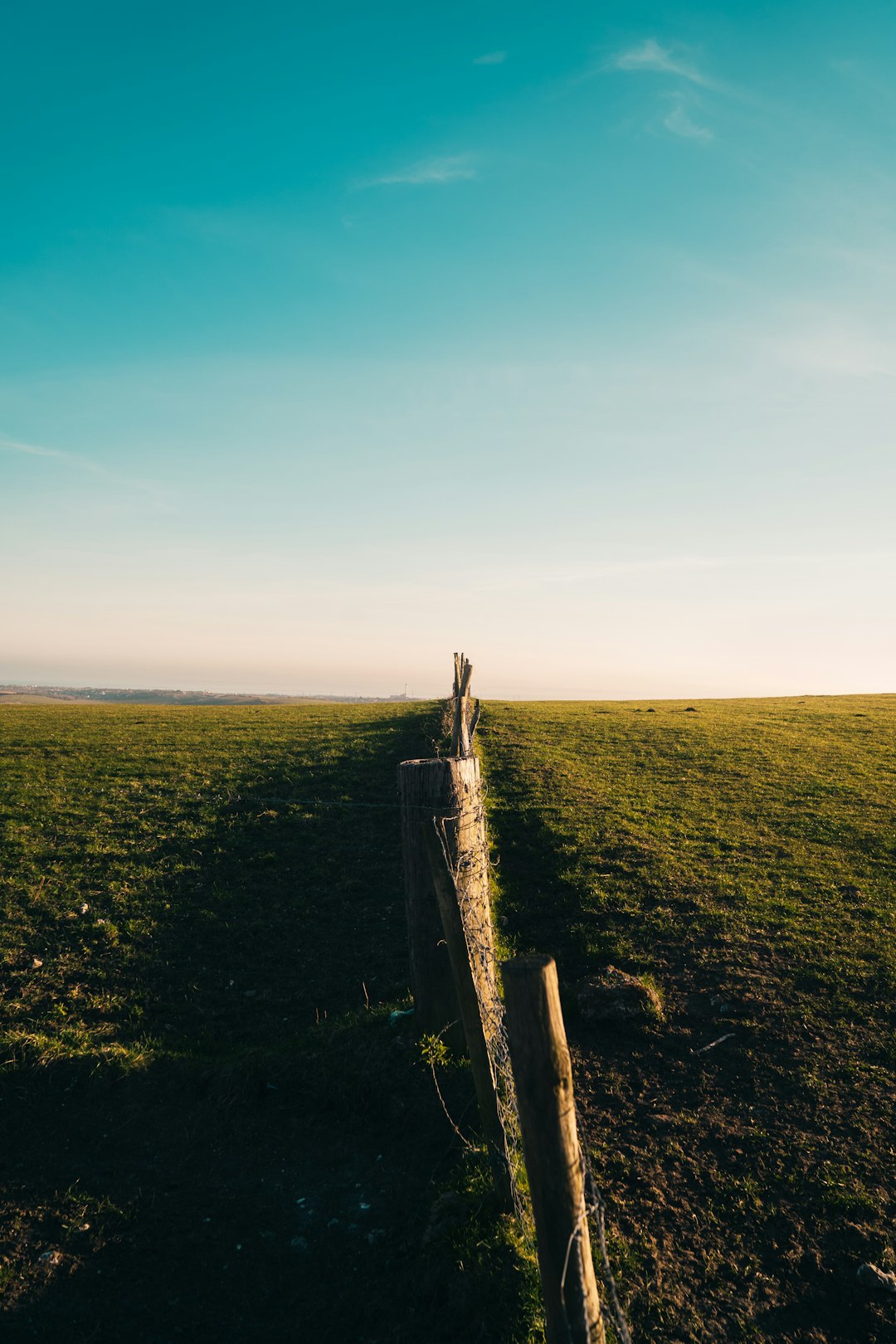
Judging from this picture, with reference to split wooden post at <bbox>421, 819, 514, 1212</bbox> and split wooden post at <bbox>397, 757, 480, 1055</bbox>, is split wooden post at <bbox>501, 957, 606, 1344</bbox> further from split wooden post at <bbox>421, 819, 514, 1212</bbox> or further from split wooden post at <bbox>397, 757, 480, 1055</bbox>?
split wooden post at <bbox>397, 757, 480, 1055</bbox>

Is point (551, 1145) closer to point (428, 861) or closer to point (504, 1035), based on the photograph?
point (504, 1035)

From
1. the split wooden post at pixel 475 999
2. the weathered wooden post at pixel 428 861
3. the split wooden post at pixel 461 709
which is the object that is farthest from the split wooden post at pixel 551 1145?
the split wooden post at pixel 461 709

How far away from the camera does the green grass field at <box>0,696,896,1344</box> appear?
4.48 metres

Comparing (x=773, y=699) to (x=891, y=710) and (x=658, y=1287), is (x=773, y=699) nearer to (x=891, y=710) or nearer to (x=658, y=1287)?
(x=891, y=710)

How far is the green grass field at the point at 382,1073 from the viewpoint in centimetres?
448

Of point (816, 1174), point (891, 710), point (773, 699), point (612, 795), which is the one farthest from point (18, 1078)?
point (773, 699)

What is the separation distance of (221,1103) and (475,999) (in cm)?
295

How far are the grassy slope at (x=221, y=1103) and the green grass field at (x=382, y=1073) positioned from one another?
0.09ft

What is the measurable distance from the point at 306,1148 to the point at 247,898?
5110 millimetres

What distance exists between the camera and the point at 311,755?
1900 centimetres

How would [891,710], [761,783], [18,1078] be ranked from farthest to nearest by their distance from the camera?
[891,710] → [761,783] → [18,1078]

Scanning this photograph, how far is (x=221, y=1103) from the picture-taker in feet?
20.8

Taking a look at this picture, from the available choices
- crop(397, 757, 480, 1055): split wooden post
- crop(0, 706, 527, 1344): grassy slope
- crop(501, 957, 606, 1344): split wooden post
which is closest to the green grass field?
crop(0, 706, 527, 1344): grassy slope

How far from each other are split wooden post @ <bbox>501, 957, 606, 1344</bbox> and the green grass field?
1.15 meters
